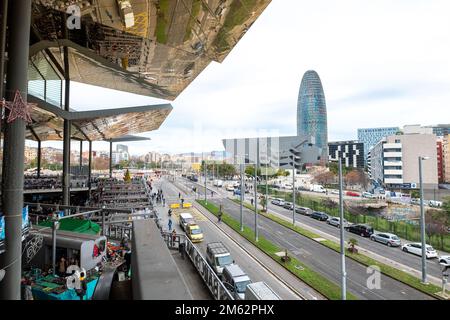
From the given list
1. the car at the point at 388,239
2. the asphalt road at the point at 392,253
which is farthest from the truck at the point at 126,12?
the car at the point at 388,239

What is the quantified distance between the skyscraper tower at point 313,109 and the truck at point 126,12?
476 ft

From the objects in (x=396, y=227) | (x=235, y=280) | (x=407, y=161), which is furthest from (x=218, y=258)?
(x=407, y=161)

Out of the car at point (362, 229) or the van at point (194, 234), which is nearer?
the van at point (194, 234)

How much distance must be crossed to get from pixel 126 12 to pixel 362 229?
82.6ft

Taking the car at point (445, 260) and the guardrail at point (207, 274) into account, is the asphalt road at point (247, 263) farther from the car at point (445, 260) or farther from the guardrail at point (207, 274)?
the car at point (445, 260)

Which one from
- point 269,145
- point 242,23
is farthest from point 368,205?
point 269,145

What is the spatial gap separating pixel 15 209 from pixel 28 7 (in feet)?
11.6

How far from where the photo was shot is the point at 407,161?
170 feet

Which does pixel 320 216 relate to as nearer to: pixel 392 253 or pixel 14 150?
pixel 392 253

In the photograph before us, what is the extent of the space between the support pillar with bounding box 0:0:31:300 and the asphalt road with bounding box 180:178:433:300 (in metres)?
Result: 13.5

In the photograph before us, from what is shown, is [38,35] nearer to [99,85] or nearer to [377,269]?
[99,85]

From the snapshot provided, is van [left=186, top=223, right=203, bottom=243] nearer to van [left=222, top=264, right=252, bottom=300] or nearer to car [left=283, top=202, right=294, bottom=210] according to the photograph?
van [left=222, top=264, right=252, bottom=300]

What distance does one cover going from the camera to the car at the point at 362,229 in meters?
24.6
